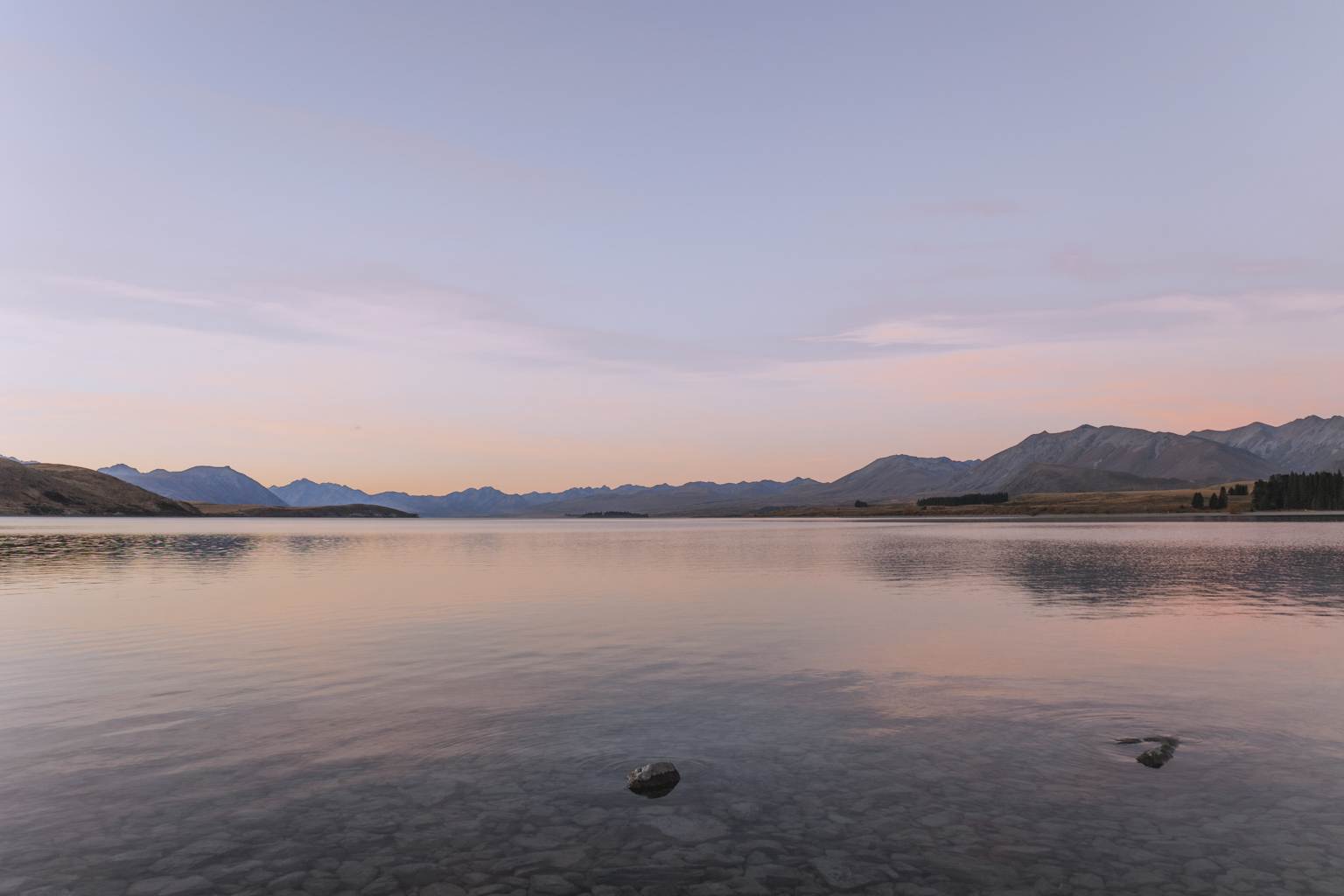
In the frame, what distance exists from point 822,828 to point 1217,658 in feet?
90.6

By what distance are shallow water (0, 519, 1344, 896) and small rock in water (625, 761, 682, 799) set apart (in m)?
0.49

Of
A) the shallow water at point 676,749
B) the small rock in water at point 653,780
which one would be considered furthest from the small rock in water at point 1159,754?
the small rock in water at point 653,780

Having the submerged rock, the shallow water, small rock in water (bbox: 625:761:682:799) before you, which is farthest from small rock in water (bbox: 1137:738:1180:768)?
small rock in water (bbox: 625:761:682:799)

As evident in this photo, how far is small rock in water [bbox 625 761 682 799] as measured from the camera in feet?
61.1

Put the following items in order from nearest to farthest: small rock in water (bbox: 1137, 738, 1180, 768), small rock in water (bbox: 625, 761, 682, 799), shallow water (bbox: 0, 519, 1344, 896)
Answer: shallow water (bbox: 0, 519, 1344, 896)
small rock in water (bbox: 625, 761, 682, 799)
small rock in water (bbox: 1137, 738, 1180, 768)

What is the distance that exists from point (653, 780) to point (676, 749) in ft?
11.0

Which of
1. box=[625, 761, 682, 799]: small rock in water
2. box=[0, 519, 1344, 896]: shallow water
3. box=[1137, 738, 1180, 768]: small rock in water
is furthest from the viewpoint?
box=[1137, 738, 1180, 768]: small rock in water

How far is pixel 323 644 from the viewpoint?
40.1m

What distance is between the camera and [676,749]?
72.4 feet

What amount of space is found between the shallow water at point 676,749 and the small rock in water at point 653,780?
0.49 m

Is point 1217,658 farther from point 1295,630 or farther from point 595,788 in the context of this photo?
point 595,788

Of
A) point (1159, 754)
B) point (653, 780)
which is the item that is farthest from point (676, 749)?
point (1159, 754)

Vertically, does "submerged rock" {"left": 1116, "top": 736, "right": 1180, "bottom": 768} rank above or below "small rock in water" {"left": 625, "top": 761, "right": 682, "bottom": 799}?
below

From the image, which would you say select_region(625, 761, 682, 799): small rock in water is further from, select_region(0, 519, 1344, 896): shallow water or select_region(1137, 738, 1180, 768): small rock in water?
select_region(1137, 738, 1180, 768): small rock in water
